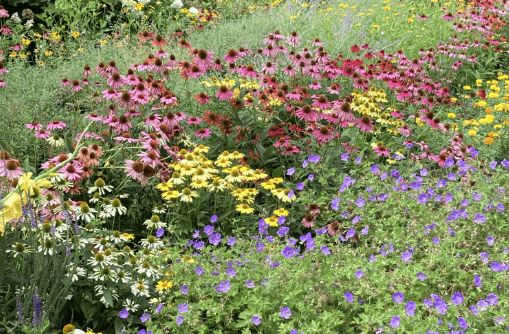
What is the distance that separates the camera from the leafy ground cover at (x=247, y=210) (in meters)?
2.22

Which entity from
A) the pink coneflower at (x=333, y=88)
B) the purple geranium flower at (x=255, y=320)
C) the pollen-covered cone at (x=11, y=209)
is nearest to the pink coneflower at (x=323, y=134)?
the pink coneflower at (x=333, y=88)

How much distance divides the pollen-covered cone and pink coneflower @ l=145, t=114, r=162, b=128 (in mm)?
1593

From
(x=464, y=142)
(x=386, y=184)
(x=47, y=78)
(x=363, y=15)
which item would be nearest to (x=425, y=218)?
(x=386, y=184)

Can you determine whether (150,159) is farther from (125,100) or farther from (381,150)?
(381,150)

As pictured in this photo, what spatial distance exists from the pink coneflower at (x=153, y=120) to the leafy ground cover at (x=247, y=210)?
19mm

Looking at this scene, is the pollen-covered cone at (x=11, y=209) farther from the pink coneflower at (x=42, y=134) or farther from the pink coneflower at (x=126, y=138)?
the pink coneflower at (x=42, y=134)

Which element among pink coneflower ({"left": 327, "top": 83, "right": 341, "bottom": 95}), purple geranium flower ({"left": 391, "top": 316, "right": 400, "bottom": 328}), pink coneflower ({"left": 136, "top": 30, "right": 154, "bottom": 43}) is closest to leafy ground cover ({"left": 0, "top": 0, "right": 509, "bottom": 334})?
purple geranium flower ({"left": 391, "top": 316, "right": 400, "bottom": 328})

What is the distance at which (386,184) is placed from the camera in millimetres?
3305

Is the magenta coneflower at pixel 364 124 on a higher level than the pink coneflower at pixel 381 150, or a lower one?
higher

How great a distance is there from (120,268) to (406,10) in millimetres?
6889

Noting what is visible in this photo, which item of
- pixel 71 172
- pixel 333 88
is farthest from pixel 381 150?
pixel 71 172

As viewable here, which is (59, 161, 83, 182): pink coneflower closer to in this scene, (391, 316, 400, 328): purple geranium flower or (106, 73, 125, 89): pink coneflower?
(106, 73, 125, 89): pink coneflower

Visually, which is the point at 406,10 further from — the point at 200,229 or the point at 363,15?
the point at 200,229

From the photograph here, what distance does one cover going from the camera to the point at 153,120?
347 cm
